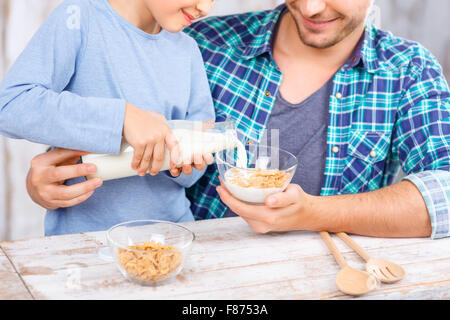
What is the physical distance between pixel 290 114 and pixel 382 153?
33cm

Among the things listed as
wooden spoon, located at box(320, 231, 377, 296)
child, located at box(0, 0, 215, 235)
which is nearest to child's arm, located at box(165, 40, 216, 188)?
child, located at box(0, 0, 215, 235)

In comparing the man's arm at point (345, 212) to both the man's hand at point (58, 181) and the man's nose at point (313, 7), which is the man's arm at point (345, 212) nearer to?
the man's hand at point (58, 181)

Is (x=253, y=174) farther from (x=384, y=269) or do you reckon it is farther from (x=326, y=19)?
(x=326, y=19)

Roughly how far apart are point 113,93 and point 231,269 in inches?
23.2

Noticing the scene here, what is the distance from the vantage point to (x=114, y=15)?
1.39m

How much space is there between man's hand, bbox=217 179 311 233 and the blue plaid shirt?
38 cm

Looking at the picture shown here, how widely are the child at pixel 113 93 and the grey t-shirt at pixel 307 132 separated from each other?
11.5 inches

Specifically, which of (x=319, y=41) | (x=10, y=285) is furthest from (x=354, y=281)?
(x=319, y=41)

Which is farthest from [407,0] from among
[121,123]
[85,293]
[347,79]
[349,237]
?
[85,293]

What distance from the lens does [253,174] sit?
4.07 feet

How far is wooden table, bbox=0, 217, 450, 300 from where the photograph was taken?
1.00 meters

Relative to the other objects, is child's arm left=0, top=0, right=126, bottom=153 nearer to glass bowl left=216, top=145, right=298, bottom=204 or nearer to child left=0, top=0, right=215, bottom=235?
child left=0, top=0, right=215, bottom=235

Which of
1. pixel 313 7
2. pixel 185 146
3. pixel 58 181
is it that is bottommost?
pixel 58 181
